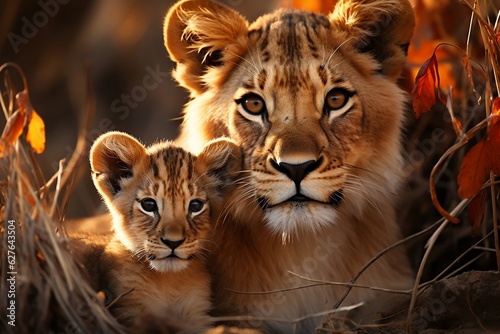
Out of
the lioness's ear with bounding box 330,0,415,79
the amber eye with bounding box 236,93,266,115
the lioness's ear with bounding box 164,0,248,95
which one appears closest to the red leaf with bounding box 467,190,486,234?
the lioness's ear with bounding box 330,0,415,79

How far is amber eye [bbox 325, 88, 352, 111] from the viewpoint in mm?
3756

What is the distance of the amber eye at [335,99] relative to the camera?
3.76m

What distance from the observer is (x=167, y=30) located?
408 centimetres

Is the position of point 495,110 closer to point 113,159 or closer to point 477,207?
point 477,207

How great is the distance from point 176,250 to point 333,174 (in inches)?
30.8

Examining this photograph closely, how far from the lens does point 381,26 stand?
4.10 m

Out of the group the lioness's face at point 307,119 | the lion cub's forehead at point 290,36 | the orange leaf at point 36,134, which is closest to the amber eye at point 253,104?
the lioness's face at point 307,119

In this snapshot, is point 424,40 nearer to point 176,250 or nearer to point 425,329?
point 425,329

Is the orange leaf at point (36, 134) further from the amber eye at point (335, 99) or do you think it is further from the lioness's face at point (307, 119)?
the amber eye at point (335, 99)


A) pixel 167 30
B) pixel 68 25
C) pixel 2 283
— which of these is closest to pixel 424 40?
pixel 167 30

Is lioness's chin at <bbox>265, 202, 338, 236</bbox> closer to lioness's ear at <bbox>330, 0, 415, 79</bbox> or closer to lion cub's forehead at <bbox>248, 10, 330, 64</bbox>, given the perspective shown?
lion cub's forehead at <bbox>248, 10, 330, 64</bbox>

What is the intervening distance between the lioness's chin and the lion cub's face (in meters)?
0.31

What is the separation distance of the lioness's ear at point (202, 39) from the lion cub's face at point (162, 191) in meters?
0.55

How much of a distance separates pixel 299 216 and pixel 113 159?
928 mm
